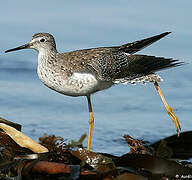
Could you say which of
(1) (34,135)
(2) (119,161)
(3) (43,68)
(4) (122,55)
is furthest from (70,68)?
(2) (119,161)

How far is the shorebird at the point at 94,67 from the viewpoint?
7.36 metres

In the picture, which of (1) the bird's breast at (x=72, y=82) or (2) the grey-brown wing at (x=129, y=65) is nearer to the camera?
(1) the bird's breast at (x=72, y=82)

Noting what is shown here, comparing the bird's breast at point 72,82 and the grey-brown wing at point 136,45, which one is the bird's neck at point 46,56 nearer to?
the bird's breast at point 72,82

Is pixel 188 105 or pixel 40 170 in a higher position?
pixel 188 105

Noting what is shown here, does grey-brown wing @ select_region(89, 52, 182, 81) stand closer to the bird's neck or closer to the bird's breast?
the bird's breast

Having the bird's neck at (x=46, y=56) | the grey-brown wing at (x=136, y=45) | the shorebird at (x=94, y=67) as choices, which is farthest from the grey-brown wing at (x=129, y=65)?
the bird's neck at (x=46, y=56)

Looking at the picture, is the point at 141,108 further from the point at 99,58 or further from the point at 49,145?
the point at 49,145

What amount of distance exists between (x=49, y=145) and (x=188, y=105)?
5557mm

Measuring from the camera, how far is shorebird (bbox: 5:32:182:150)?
7.36 meters

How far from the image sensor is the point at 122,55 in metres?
8.07

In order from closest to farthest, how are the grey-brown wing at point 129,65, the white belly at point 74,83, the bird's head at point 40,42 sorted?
the white belly at point 74,83, the grey-brown wing at point 129,65, the bird's head at point 40,42

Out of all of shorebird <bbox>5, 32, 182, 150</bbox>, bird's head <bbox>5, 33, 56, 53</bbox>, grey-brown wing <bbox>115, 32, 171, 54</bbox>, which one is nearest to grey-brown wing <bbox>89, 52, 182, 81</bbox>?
shorebird <bbox>5, 32, 182, 150</bbox>

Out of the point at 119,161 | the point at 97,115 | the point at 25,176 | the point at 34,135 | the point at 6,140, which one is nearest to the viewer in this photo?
the point at 25,176

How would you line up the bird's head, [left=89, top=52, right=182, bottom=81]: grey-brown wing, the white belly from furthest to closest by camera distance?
the bird's head → [left=89, top=52, right=182, bottom=81]: grey-brown wing → the white belly
